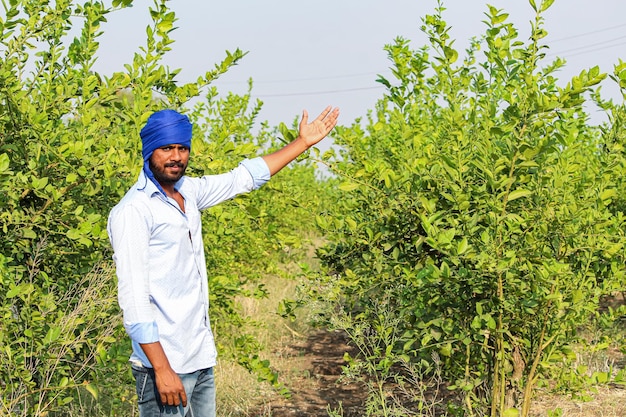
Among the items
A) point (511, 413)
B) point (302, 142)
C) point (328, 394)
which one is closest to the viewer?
point (302, 142)

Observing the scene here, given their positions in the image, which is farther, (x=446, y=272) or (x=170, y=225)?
(x=446, y=272)

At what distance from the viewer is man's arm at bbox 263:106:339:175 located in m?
3.03

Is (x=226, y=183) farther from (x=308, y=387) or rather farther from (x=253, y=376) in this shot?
(x=308, y=387)

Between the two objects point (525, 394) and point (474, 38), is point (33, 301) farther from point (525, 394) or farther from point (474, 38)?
point (474, 38)

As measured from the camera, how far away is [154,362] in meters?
2.39

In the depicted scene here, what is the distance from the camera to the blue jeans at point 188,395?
252cm

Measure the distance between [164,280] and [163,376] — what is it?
1.04 ft

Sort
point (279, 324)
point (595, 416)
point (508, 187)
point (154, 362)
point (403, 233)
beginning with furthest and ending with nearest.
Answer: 1. point (279, 324)
2. point (595, 416)
3. point (403, 233)
4. point (508, 187)
5. point (154, 362)

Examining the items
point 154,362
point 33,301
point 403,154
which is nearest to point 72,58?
point 33,301

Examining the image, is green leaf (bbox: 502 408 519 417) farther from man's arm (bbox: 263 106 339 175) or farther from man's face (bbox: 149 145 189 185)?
man's face (bbox: 149 145 189 185)

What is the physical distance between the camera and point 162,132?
257 cm

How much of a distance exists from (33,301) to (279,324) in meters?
4.66

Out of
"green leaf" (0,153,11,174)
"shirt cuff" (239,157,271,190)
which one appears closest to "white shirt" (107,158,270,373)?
"shirt cuff" (239,157,271,190)

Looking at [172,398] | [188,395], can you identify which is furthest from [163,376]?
[188,395]
